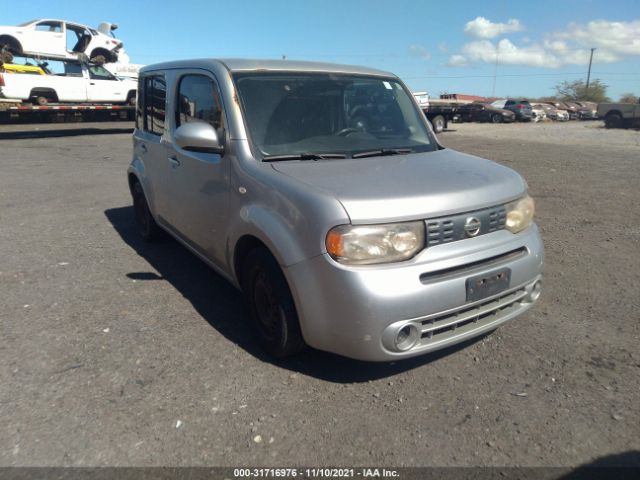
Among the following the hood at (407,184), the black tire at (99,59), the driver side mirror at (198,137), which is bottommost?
the hood at (407,184)

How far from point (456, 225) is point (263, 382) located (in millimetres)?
1425

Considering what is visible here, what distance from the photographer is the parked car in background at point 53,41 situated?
656 inches

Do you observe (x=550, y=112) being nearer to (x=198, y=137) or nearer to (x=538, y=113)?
(x=538, y=113)

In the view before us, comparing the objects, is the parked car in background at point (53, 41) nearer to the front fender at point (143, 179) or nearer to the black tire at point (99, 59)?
the black tire at point (99, 59)

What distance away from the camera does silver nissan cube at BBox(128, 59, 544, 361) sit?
8.40 feet

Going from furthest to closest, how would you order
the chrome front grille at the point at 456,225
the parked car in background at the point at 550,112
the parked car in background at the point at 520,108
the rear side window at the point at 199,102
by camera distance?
the parked car in background at the point at 550,112 < the parked car in background at the point at 520,108 < the rear side window at the point at 199,102 < the chrome front grille at the point at 456,225

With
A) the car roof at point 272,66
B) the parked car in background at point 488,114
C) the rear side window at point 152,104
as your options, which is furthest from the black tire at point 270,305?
the parked car in background at point 488,114

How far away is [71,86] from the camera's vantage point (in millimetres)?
17375

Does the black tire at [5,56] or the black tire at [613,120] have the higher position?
the black tire at [5,56]

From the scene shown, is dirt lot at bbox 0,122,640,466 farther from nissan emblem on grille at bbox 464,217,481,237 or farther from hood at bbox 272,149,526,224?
hood at bbox 272,149,526,224

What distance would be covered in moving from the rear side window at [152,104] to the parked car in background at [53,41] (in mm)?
14679

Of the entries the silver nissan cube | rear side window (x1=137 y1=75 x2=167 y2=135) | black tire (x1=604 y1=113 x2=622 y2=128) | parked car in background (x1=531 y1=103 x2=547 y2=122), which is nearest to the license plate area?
the silver nissan cube

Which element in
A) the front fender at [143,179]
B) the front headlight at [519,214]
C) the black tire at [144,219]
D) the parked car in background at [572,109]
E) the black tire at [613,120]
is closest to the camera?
the front headlight at [519,214]

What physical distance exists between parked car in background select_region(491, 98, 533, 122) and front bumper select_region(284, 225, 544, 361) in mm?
36275
